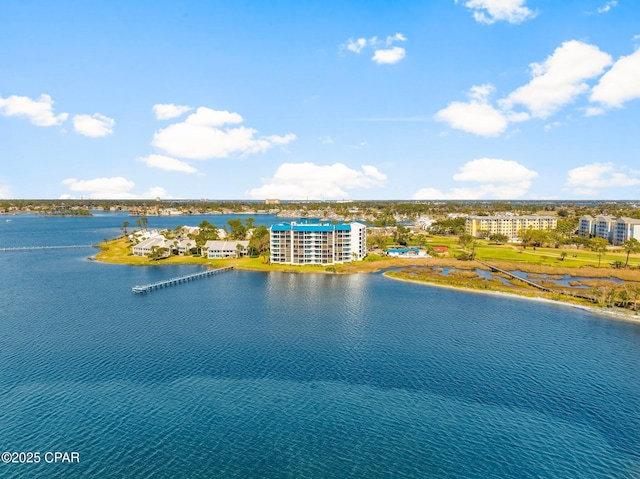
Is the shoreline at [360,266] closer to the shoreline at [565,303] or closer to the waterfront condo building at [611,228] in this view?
the shoreline at [565,303]

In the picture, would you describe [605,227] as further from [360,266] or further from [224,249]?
[224,249]

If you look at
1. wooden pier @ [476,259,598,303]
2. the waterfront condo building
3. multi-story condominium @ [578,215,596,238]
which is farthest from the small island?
multi-story condominium @ [578,215,596,238]

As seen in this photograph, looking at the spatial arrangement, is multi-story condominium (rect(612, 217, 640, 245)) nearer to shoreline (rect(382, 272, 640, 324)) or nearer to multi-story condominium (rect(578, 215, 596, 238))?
multi-story condominium (rect(578, 215, 596, 238))

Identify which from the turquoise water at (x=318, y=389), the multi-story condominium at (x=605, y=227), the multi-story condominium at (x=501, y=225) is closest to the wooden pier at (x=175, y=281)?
the turquoise water at (x=318, y=389)

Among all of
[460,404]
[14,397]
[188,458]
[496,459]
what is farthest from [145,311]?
[496,459]

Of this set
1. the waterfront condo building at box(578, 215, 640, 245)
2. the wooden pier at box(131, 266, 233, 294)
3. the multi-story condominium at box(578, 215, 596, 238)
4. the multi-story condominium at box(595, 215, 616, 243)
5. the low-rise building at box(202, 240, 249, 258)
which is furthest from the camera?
the multi-story condominium at box(578, 215, 596, 238)

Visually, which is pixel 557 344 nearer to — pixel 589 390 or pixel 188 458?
pixel 589 390
